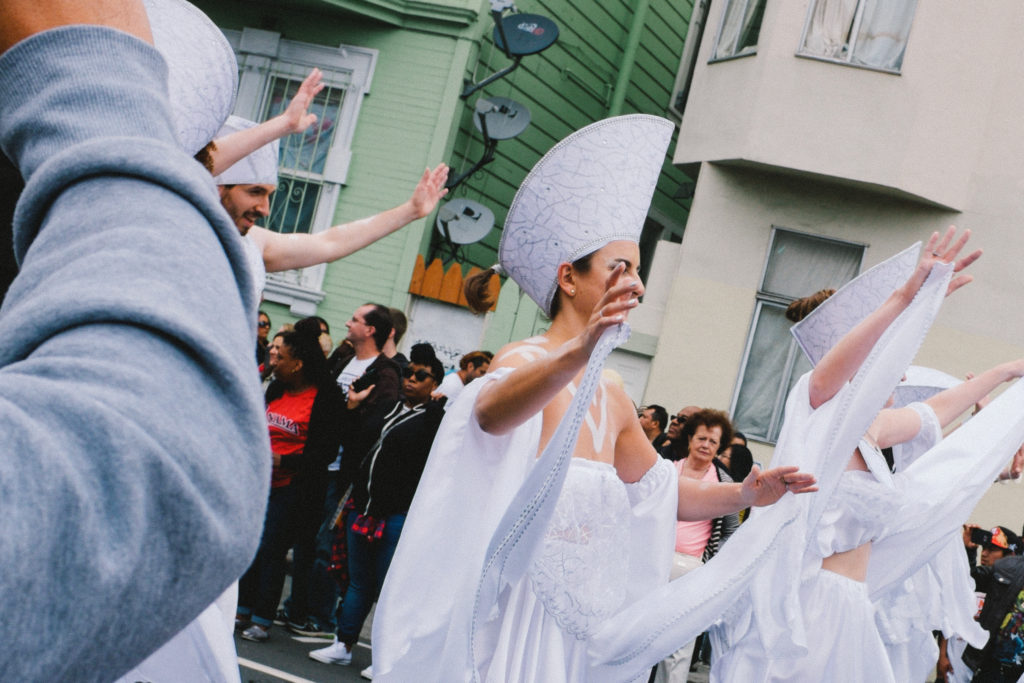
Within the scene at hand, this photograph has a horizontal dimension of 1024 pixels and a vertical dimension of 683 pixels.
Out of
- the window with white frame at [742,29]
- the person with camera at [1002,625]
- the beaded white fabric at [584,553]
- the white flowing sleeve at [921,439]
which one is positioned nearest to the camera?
the beaded white fabric at [584,553]

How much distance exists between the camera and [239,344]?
20.0 inches

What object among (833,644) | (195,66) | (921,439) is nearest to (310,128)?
(921,439)

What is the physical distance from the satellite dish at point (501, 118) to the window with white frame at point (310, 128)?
4.64 feet

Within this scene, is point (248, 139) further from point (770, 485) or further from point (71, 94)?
point (71, 94)

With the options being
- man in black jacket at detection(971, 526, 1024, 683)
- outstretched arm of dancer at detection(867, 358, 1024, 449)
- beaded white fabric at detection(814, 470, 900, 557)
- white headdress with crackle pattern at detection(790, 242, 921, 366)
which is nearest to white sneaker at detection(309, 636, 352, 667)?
beaded white fabric at detection(814, 470, 900, 557)

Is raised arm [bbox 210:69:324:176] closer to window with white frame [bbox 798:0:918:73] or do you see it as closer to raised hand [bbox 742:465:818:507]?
raised hand [bbox 742:465:818:507]

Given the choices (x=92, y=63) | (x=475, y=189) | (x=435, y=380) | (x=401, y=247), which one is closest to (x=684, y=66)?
(x=475, y=189)

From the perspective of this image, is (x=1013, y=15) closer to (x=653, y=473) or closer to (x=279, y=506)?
(x=279, y=506)

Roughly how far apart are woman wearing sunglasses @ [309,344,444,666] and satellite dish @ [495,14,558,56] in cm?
605

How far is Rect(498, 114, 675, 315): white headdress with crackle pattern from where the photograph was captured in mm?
3439

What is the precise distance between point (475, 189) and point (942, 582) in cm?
841

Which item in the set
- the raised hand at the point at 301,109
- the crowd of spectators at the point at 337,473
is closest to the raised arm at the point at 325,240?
the raised hand at the point at 301,109

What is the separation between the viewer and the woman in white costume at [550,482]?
2.87 meters

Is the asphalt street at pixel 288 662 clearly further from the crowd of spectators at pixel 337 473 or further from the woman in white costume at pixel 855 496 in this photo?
the woman in white costume at pixel 855 496
